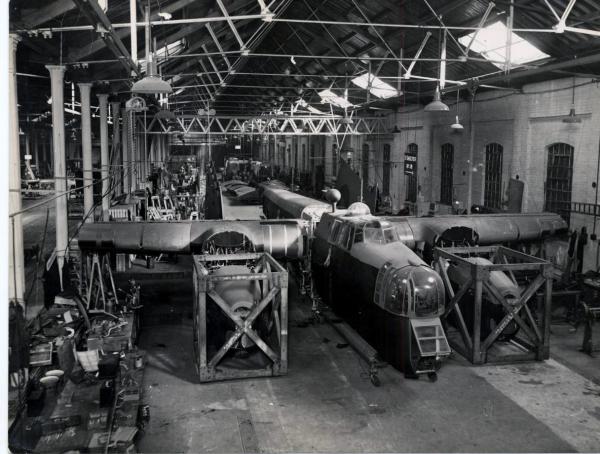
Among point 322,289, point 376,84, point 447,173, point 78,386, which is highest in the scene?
point 376,84

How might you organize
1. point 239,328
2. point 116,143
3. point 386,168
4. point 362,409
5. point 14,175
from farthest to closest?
1. point 386,168
2. point 116,143
3. point 239,328
4. point 14,175
5. point 362,409

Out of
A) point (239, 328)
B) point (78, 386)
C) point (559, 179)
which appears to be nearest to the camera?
point (78, 386)

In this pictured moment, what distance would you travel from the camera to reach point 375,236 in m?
12.1

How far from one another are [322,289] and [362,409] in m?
5.91

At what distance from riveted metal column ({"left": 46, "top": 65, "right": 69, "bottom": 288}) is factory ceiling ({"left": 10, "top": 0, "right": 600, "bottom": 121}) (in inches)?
16.1

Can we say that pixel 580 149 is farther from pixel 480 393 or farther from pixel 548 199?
pixel 480 393

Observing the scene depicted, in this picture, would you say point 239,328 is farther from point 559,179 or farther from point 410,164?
point 410,164

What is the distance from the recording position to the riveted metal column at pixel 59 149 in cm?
1262

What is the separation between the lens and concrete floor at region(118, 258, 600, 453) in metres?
8.11

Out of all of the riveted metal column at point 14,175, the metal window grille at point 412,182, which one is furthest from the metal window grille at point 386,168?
the riveted metal column at point 14,175

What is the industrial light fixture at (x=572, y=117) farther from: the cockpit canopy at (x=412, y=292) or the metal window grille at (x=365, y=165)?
the metal window grille at (x=365, y=165)

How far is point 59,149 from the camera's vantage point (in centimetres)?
1292

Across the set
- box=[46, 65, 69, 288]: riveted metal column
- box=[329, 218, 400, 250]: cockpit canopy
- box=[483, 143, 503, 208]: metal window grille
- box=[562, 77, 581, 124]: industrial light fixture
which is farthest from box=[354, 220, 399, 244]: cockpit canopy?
box=[483, 143, 503, 208]: metal window grille

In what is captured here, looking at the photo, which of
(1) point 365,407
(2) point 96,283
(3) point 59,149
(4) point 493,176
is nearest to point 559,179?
(4) point 493,176
